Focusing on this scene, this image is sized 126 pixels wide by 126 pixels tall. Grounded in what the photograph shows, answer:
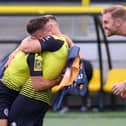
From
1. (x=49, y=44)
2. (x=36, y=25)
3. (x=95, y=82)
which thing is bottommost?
(x=95, y=82)

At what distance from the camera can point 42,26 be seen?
690cm

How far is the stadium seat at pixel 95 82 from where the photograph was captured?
13766 millimetres

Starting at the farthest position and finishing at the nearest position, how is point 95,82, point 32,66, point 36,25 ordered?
point 95,82 → point 36,25 → point 32,66

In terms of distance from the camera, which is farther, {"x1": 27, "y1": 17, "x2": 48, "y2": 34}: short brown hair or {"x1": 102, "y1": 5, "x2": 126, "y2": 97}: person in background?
{"x1": 27, "y1": 17, "x2": 48, "y2": 34}: short brown hair

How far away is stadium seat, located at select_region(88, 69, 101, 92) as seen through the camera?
45.2 feet

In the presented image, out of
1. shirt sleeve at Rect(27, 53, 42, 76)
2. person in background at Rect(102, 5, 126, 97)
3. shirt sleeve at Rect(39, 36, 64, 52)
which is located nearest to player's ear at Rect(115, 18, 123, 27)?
person in background at Rect(102, 5, 126, 97)

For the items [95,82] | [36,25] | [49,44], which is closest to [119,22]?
[49,44]

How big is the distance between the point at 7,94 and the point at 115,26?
1558 mm

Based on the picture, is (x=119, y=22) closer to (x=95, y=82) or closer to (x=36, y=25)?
(x=36, y=25)

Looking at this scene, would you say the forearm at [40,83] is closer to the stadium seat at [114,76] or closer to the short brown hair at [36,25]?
the short brown hair at [36,25]

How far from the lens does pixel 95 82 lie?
14.0m

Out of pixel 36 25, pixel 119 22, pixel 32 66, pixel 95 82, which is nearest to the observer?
pixel 119 22

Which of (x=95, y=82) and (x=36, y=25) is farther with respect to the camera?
(x=95, y=82)

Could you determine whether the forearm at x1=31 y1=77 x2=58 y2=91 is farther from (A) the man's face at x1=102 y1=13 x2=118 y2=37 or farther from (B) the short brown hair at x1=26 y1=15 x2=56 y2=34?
(A) the man's face at x1=102 y1=13 x2=118 y2=37
